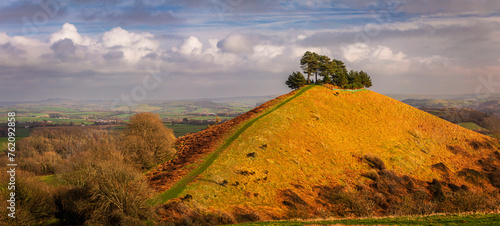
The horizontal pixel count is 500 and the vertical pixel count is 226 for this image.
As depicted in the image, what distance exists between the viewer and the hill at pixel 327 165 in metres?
42.1

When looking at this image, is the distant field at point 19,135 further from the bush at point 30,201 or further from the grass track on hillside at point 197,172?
the grass track on hillside at point 197,172

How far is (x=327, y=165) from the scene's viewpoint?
57312 mm

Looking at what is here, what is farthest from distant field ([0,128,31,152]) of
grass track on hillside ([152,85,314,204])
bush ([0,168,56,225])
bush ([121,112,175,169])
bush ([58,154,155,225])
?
bush ([58,154,155,225])

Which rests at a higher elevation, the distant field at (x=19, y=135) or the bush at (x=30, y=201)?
the bush at (x=30, y=201)

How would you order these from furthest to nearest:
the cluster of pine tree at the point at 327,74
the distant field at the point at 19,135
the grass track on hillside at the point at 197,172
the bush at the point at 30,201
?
the distant field at the point at 19,135, the cluster of pine tree at the point at 327,74, the grass track on hillside at the point at 197,172, the bush at the point at 30,201

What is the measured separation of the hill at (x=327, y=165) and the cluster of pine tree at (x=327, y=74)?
23.0ft

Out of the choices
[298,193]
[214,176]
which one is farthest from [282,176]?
[214,176]

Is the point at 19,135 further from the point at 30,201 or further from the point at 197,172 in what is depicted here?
the point at 197,172

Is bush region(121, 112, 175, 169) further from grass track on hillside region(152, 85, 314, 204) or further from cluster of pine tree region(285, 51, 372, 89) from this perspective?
cluster of pine tree region(285, 51, 372, 89)

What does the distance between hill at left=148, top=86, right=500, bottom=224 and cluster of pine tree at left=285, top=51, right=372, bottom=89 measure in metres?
7.00

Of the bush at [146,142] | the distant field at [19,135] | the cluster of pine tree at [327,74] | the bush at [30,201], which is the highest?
the cluster of pine tree at [327,74]

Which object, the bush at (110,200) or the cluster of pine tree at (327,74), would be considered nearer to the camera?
the bush at (110,200)

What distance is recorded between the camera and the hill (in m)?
42.1

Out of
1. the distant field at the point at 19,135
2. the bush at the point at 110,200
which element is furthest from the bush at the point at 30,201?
the distant field at the point at 19,135
